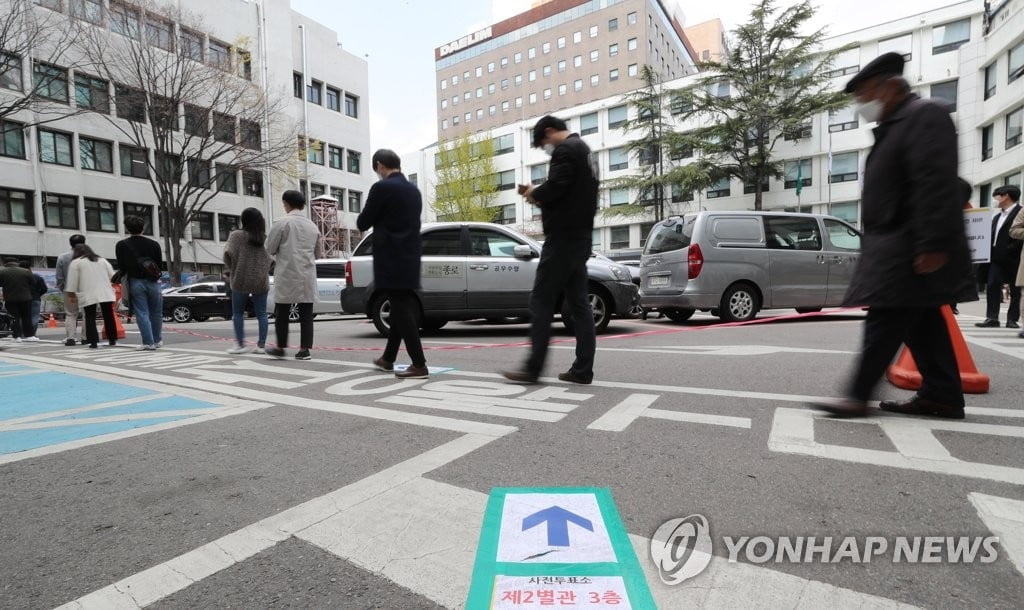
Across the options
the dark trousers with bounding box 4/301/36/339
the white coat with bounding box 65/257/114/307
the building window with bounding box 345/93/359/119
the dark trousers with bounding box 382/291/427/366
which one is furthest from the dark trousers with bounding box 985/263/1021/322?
the building window with bounding box 345/93/359/119

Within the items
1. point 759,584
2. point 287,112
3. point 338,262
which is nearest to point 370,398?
point 759,584

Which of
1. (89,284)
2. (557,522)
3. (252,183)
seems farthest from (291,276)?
(252,183)

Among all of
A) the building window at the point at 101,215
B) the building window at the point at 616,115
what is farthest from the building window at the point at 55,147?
the building window at the point at 616,115

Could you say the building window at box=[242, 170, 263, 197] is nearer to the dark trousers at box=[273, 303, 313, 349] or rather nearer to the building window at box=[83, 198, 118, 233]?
the building window at box=[83, 198, 118, 233]

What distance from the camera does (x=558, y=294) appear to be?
421cm

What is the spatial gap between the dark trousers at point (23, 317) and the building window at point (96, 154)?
67.3 ft

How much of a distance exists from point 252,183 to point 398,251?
3302 cm

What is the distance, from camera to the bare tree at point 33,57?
15.7m

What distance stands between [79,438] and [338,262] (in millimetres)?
12331

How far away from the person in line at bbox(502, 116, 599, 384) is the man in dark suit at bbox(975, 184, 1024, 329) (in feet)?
20.3

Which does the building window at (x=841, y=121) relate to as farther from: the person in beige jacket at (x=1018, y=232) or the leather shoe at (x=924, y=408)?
the leather shoe at (x=924, y=408)

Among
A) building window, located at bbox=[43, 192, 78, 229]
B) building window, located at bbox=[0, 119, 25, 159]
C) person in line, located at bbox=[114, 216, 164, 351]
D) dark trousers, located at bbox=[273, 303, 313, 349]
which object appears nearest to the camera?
dark trousers, located at bbox=[273, 303, 313, 349]

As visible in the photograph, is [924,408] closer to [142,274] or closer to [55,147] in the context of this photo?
[142,274]

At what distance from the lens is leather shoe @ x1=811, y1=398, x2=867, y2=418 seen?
2.97 meters
